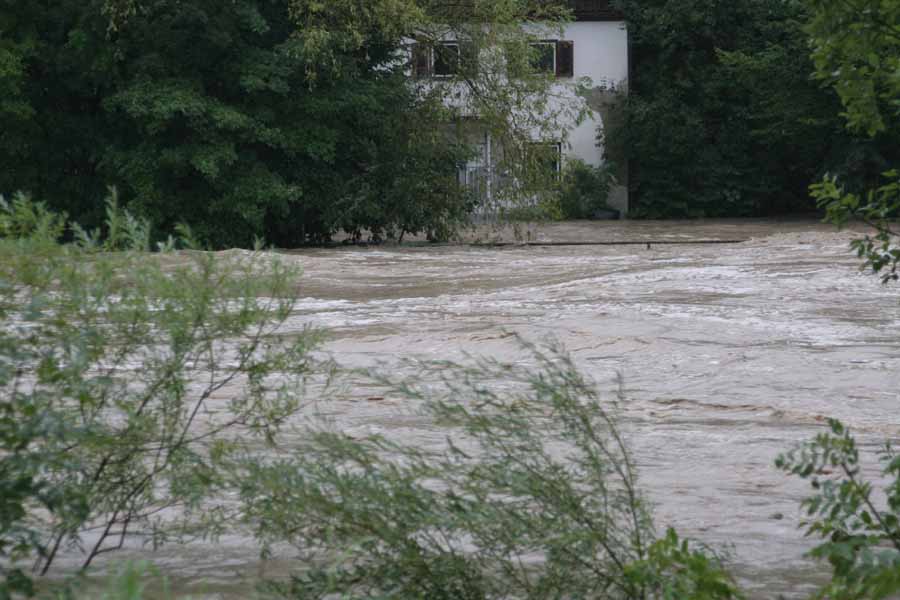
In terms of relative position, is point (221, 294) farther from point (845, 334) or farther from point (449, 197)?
point (449, 197)

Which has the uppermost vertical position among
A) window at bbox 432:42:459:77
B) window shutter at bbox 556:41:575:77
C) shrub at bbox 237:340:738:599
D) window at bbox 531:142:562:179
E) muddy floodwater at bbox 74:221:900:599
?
window shutter at bbox 556:41:575:77

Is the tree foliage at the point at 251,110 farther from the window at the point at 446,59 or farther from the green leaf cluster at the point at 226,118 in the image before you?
the window at the point at 446,59

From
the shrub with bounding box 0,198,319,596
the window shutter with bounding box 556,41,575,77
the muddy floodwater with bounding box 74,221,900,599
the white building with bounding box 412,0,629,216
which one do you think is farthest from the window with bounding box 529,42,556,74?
the shrub with bounding box 0,198,319,596

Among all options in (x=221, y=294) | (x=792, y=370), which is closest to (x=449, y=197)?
(x=792, y=370)

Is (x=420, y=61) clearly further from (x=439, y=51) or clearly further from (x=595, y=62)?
(x=595, y=62)

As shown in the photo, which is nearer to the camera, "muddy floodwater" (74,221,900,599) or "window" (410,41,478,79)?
"muddy floodwater" (74,221,900,599)

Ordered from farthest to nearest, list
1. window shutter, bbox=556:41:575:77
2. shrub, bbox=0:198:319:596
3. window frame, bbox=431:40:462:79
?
window shutter, bbox=556:41:575:77 → window frame, bbox=431:40:462:79 → shrub, bbox=0:198:319:596

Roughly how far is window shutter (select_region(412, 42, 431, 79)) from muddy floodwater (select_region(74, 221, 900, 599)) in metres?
5.33

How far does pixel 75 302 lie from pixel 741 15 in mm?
33389

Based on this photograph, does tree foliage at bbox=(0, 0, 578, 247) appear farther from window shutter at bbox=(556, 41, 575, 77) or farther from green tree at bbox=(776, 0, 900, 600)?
green tree at bbox=(776, 0, 900, 600)

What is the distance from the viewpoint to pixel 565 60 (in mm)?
35875

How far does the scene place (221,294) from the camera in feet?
12.3

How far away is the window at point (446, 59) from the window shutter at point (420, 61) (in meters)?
0.20

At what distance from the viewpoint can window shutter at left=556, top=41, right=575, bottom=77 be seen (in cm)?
3581
